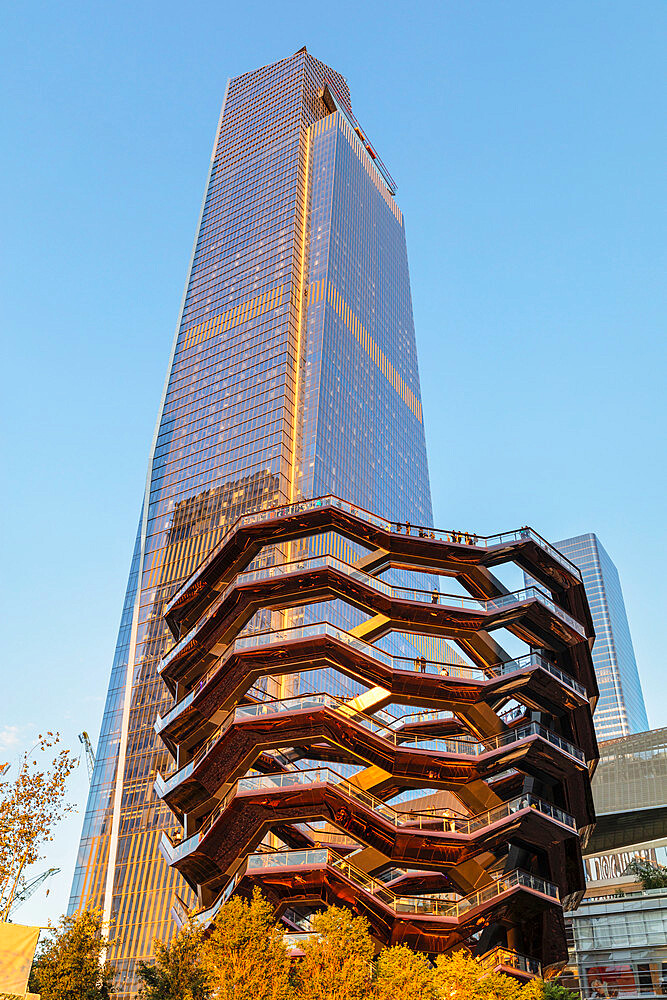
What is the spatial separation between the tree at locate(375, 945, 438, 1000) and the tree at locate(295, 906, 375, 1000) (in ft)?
2.08

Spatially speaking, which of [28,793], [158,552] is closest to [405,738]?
[28,793]

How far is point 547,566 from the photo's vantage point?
6119 cm

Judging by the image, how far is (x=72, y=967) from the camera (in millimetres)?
43344

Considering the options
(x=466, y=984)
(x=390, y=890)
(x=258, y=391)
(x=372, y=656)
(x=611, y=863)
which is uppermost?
(x=258, y=391)

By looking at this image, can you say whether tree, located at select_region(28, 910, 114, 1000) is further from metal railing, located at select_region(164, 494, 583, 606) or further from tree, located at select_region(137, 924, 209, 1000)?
metal railing, located at select_region(164, 494, 583, 606)

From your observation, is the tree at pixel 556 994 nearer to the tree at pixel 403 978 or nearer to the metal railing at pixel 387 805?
the tree at pixel 403 978

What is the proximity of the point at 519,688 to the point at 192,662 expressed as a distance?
23.4 metres

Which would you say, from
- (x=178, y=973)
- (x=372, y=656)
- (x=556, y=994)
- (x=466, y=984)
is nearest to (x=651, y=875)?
(x=556, y=994)

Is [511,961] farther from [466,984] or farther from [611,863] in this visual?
[611,863]

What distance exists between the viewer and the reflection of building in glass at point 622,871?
66500 mm

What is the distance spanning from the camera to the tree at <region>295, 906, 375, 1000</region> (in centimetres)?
3425

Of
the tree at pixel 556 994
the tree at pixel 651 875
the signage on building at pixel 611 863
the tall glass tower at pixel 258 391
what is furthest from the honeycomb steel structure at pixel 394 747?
the tall glass tower at pixel 258 391

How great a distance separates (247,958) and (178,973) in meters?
10.6

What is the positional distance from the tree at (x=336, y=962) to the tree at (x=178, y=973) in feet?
26.0
